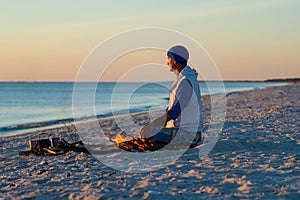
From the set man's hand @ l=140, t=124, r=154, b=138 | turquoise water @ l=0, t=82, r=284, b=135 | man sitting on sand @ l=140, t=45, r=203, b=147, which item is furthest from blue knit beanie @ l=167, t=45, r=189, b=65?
turquoise water @ l=0, t=82, r=284, b=135

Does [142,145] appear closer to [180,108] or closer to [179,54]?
[180,108]

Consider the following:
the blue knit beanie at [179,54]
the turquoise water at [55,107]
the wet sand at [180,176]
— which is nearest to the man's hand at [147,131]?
the wet sand at [180,176]

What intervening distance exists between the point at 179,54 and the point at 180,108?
1006mm

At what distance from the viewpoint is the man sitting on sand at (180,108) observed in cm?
819

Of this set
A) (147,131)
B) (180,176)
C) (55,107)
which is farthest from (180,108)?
(55,107)

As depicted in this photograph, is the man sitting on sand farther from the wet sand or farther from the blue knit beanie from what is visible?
the wet sand

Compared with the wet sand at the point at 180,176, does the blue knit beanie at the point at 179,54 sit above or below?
above

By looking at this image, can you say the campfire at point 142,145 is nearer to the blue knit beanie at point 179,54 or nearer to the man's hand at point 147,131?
the man's hand at point 147,131

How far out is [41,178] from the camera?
694 centimetres

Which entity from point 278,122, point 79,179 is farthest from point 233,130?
point 79,179

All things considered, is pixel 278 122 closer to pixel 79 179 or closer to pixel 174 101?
pixel 174 101

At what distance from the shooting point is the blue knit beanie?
8406 mm

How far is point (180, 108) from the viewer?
8.21m

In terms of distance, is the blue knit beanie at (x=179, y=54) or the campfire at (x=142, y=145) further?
the campfire at (x=142, y=145)
